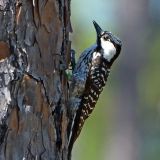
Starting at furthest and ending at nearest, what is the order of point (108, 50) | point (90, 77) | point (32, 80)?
point (108, 50), point (90, 77), point (32, 80)

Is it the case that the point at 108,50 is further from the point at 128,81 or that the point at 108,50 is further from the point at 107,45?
the point at 128,81

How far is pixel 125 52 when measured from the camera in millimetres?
12727

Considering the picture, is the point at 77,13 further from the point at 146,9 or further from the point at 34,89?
the point at 34,89

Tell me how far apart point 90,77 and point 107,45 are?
0.40m

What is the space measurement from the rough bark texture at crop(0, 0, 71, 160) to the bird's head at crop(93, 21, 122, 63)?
1.42 metres

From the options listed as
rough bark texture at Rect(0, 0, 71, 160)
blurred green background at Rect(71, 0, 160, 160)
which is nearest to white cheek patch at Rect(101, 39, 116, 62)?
rough bark texture at Rect(0, 0, 71, 160)

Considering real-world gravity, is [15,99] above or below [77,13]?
below

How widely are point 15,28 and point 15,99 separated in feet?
1.42

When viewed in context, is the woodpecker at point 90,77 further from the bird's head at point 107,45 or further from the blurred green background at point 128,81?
the blurred green background at point 128,81

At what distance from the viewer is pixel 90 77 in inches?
246

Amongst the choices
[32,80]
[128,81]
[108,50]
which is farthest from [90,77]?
[128,81]

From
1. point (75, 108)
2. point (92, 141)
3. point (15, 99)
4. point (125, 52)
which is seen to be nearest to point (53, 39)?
point (15, 99)

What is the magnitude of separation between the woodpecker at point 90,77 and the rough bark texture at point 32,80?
0.58 m

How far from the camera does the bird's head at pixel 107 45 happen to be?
6461 mm
